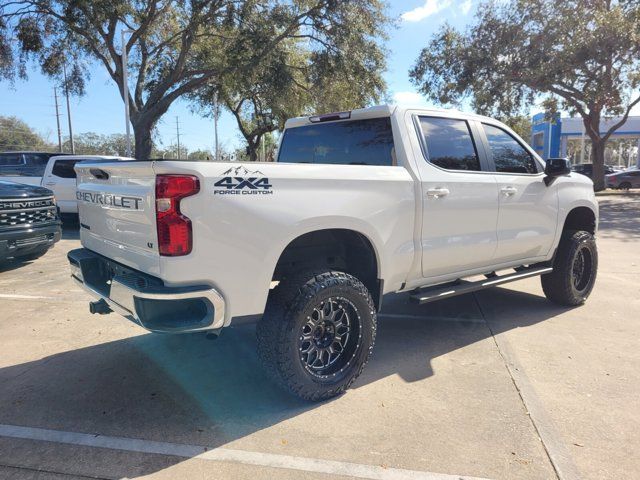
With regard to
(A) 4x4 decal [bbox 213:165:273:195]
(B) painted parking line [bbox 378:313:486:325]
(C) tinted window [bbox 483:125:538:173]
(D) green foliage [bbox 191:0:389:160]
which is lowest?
(B) painted parking line [bbox 378:313:486:325]

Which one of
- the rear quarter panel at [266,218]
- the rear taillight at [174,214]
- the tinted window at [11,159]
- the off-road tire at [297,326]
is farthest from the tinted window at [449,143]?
the tinted window at [11,159]

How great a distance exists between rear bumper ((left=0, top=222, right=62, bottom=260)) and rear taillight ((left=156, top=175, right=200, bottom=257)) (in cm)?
496

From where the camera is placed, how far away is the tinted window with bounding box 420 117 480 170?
4.10 m

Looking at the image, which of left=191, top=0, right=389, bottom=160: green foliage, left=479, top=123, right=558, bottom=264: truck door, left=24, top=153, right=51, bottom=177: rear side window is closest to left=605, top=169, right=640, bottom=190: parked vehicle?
left=191, top=0, right=389, bottom=160: green foliage

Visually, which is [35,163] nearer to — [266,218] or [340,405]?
[266,218]

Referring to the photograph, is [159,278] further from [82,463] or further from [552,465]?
[552,465]

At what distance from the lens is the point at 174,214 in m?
2.71

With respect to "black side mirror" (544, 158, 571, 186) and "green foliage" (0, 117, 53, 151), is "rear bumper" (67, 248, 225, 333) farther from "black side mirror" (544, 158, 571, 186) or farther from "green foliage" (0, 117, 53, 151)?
"green foliage" (0, 117, 53, 151)

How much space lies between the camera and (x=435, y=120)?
4.23m

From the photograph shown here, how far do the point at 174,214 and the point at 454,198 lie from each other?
91.8 inches

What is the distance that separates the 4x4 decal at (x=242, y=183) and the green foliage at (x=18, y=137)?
266 feet

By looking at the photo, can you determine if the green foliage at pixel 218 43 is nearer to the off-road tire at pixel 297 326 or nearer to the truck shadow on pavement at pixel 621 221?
the truck shadow on pavement at pixel 621 221

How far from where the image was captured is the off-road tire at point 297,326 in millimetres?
3109

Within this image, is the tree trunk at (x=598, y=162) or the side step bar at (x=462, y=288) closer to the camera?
the side step bar at (x=462, y=288)
